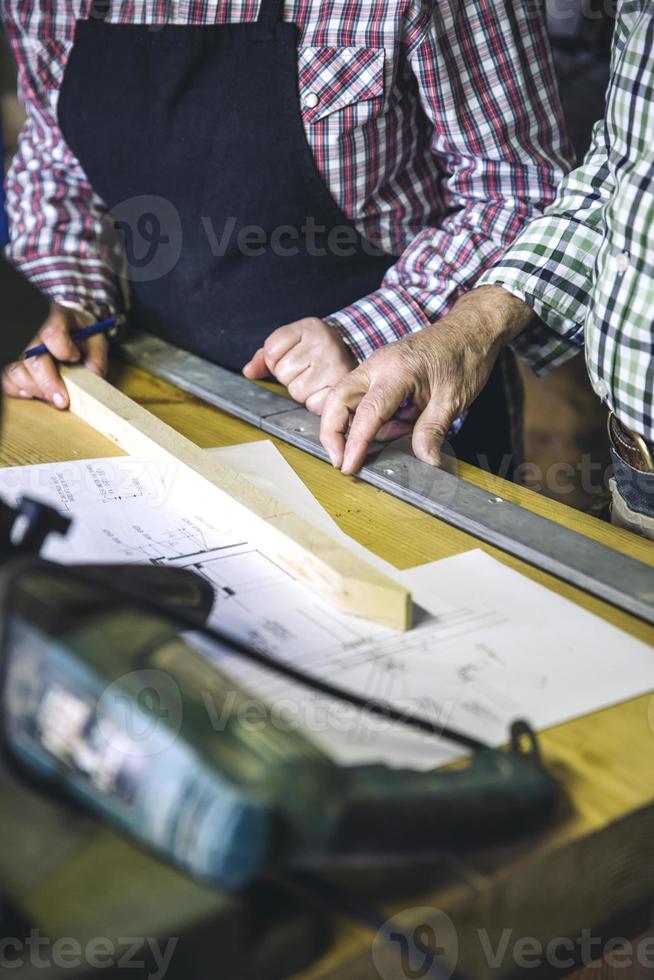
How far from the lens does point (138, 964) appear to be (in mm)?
438

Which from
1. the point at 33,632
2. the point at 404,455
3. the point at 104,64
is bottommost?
the point at 404,455

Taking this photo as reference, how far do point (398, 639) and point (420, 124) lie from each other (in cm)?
100

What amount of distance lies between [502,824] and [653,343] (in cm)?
54

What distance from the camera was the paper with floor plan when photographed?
1.97 ft

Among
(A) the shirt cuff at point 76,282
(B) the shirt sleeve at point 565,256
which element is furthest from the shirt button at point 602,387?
(A) the shirt cuff at point 76,282

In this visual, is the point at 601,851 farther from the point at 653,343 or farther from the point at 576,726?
the point at 653,343

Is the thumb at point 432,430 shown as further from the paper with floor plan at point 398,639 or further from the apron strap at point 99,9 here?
the apron strap at point 99,9

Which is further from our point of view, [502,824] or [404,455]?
[404,455]

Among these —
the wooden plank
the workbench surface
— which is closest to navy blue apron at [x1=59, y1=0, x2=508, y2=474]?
the wooden plank

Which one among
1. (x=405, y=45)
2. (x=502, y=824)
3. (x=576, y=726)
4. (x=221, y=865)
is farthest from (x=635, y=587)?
(x=405, y=45)

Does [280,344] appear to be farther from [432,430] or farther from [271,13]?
[271,13]

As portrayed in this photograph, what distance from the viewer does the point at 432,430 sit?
42.1 inches

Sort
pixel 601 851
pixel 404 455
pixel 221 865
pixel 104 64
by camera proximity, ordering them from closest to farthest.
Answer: pixel 221 865 → pixel 601 851 → pixel 404 455 → pixel 104 64

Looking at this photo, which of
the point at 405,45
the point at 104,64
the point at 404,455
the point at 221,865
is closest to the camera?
the point at 221,865
